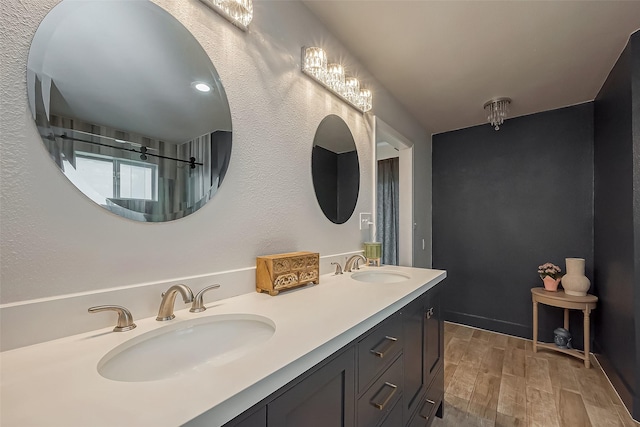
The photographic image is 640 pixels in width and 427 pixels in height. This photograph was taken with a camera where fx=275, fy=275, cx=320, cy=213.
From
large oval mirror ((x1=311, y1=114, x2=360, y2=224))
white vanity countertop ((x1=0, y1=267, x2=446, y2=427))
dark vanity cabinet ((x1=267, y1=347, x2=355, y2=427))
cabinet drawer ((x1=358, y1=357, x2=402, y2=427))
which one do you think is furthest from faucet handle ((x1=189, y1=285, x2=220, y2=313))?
large oval mirror ((x1=311, y1=114, x2=360, y2=224))

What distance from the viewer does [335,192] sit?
168 centimetres

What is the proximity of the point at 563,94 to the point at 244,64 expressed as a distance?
108 inches

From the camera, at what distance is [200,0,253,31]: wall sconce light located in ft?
3.23

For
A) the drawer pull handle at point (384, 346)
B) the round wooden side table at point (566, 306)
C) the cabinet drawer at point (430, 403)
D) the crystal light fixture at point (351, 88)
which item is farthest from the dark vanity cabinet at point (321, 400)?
the round wooden side table at point (566, 306)

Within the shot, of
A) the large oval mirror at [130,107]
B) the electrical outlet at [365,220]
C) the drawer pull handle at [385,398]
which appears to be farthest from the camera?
the electrical outlet at [365,220]

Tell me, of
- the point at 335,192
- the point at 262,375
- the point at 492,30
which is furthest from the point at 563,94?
the point at 262,375

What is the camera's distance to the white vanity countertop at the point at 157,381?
40 centimetres

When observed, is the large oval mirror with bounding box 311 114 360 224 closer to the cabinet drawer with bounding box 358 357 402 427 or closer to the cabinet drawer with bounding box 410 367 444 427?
the cabinet drawer with bounding box 358 357 402 427

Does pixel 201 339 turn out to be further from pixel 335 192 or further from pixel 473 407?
pixel 473 407

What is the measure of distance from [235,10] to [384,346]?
1.34 meters

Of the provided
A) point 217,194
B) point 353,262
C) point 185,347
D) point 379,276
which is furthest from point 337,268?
point 185,347

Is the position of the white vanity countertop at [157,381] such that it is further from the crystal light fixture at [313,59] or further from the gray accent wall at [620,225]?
the gray accent wall at [620,225]

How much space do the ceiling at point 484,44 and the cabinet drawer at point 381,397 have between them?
1.72 metres

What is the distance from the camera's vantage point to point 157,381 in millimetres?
472
